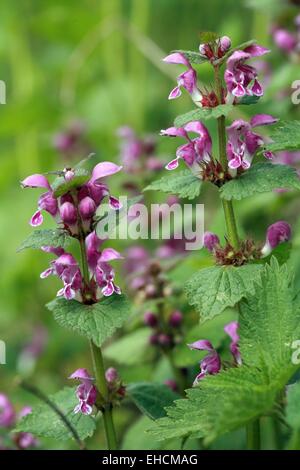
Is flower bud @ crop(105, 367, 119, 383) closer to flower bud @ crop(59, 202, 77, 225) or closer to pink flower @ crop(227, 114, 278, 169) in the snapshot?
flower bud @ crop(59, 202, 77, 225)

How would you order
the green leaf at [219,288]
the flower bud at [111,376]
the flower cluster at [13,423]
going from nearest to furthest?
the green leaf at [219,288] → the flower bud at [111,376] → the flower cluster at [13,423]

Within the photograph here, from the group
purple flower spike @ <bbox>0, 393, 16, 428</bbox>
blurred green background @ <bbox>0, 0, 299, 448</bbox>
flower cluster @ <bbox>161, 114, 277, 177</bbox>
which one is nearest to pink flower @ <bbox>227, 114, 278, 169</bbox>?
flower cluster @ <bbox>161, 114, 277, 177</bbox>

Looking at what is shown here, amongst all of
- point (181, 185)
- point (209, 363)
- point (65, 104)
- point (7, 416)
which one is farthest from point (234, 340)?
point (65, 104)

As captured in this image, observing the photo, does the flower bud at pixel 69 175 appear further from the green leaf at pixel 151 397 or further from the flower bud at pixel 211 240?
the green leaf at pixel 151 397

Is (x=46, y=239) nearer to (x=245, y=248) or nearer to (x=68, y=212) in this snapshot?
(x=68, y=212)

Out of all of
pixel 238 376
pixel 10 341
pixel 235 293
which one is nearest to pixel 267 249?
pixel 235 293

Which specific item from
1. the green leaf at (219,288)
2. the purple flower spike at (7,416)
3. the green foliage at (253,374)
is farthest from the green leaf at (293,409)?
the purple flower spike at (7,416)
